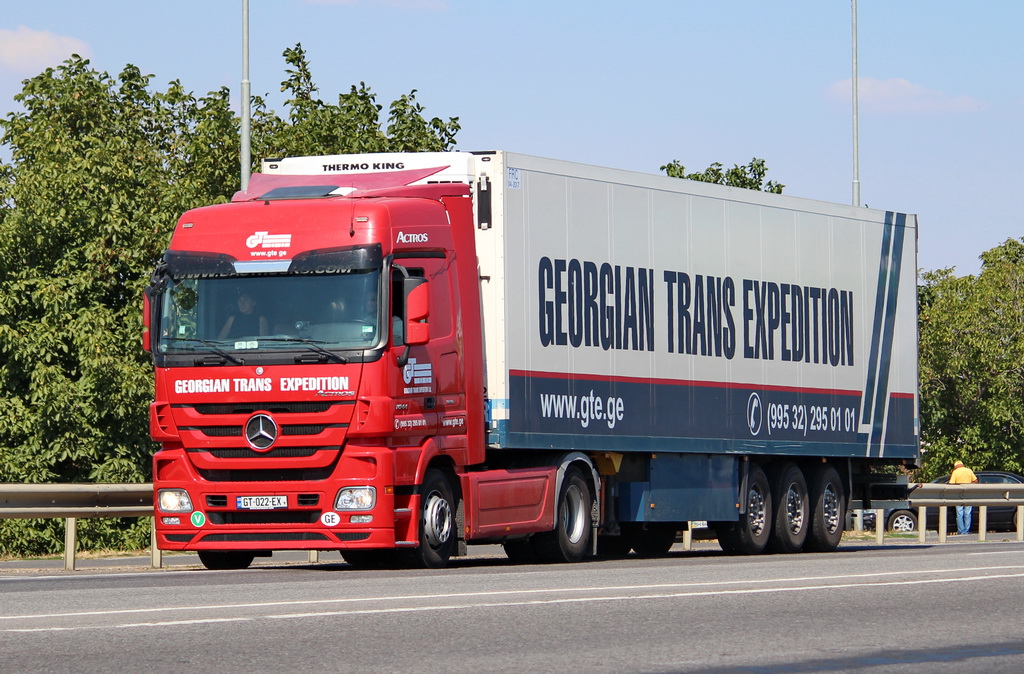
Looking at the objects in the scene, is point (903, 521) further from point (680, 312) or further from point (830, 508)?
point (680, 312)

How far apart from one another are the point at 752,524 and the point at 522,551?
3.89 metres

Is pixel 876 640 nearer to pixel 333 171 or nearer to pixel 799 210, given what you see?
pixel 333 171

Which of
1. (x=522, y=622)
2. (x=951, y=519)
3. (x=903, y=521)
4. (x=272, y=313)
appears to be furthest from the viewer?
(x=951, y=519)

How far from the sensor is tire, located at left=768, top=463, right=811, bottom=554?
21984 mm

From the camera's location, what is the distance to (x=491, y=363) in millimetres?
17328

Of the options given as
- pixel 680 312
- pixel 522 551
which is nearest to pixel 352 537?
pixel 522 551

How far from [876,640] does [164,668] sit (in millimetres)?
3637

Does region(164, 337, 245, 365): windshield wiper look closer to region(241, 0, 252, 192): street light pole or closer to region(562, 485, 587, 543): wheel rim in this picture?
region(562, 485, 587, 543): wheel rim

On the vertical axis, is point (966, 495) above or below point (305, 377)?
below

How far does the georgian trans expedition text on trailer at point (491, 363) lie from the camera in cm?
1582

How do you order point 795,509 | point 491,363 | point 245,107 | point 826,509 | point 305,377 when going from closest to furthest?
point 305,377, point 491,363, point 795,509, point 826,509, point 245,107

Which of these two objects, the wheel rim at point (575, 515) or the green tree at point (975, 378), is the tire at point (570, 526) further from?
the green tree at point (975, 378)

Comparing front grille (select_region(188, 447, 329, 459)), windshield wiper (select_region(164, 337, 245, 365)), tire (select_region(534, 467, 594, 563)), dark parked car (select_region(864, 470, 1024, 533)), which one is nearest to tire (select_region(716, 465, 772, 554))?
tire (select_region(534, 467, 594, 563))

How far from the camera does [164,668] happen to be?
26.9ft
